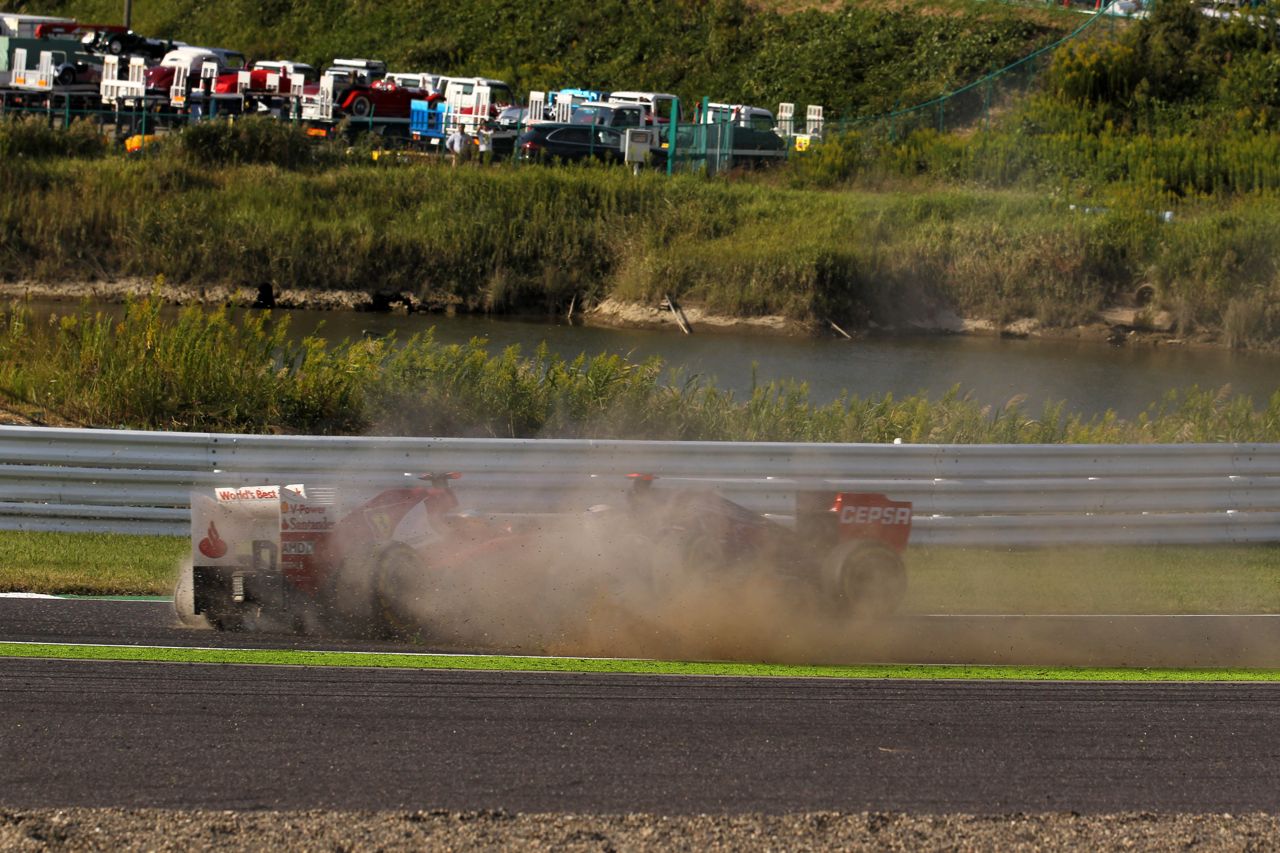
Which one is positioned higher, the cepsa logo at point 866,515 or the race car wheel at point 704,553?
the cepsa logo at point 866,515

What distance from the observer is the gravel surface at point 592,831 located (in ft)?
18.3

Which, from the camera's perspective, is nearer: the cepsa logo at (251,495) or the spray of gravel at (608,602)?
the cepsa logo at (251,495)

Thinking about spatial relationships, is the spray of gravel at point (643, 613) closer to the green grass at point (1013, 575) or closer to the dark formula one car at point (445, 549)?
the dark formula one car at point (445, 549)

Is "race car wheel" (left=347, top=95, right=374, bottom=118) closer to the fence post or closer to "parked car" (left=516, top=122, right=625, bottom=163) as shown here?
"parked car" (left=516, top=122, right=625, bottom=163)

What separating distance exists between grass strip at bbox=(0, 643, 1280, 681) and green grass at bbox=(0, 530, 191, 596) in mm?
1635

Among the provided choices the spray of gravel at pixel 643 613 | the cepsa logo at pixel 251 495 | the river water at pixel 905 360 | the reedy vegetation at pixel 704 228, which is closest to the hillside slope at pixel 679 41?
the reedy vegetation at pixel 704 228

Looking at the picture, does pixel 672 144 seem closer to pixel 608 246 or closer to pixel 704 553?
pixel 608 246

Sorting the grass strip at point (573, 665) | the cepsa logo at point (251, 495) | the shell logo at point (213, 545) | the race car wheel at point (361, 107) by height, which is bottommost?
the grass strip at point (573, 665)

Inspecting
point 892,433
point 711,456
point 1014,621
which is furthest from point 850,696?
point 892,433

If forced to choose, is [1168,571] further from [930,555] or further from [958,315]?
[958,315]

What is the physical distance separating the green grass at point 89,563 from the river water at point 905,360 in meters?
12.2

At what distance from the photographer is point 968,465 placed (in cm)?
1180

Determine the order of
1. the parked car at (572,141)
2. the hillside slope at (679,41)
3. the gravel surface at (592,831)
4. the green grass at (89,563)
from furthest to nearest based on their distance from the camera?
the hillside slope at (679,41)
the parked car at (572,141)
the green grass at (89,563)
the gravel surface at (592,831)

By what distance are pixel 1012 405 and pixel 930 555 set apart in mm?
4707
